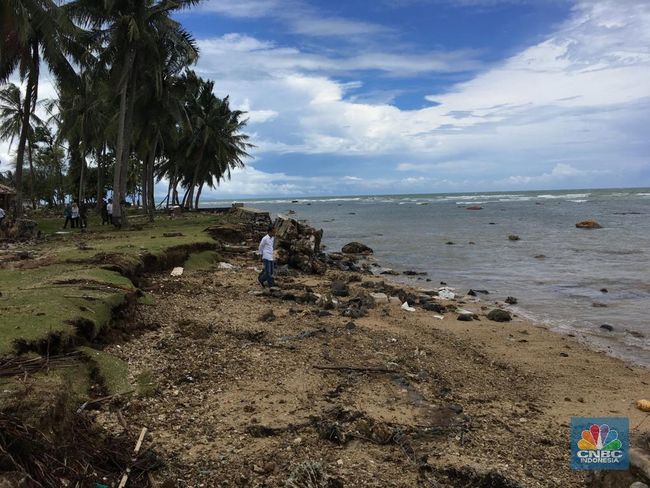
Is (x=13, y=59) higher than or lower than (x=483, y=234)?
higher

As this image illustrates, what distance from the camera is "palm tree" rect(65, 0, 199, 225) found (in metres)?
20.9

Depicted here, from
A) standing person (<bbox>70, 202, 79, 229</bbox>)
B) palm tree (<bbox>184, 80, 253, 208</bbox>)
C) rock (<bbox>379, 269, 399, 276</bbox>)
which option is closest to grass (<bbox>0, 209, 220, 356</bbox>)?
rock (<bbox>379, 269, 399, 276</bbox>)

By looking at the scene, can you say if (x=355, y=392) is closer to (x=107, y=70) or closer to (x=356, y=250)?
(x=356, y=250)

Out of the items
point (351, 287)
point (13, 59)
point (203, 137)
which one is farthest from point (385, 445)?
point (203, 137)

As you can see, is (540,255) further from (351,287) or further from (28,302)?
(28,302)

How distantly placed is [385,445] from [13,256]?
35.9ft

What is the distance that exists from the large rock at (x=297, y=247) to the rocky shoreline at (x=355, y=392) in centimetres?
511

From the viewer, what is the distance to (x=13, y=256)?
11789 mm

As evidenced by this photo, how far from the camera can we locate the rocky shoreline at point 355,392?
4.21 m

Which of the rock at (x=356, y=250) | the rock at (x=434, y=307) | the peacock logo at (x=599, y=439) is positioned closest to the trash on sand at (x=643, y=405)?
the peacock logo at (x=599, y=439)

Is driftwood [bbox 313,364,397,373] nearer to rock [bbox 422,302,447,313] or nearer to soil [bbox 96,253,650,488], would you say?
soil [bbox 96,253,650,488]

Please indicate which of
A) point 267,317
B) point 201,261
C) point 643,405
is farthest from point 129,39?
point 643,405

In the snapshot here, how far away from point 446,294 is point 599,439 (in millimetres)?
9468

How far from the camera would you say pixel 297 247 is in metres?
16.9
